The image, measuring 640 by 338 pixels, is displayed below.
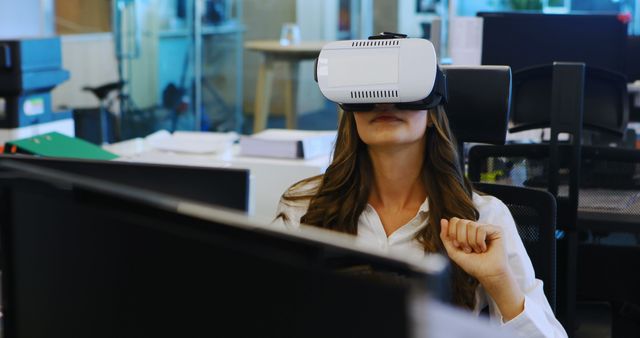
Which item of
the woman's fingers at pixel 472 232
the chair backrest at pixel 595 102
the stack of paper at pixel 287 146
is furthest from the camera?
the stack of paper at pixel 287 146

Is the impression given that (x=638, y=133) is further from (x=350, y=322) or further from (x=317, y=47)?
(x=350, y=322)

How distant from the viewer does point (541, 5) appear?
577 centimetres

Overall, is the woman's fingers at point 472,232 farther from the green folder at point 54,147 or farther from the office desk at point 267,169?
the office desk at point 267,169

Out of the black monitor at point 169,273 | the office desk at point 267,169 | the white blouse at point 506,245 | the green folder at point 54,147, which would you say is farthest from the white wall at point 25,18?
the black monitor at point 169,273

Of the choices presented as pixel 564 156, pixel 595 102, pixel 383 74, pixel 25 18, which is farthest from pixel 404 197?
pixel 25 18

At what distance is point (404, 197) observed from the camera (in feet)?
6.04

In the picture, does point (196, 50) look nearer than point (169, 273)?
No

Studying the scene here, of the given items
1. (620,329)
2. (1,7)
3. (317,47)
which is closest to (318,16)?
(317,47)

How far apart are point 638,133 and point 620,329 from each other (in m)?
2.51

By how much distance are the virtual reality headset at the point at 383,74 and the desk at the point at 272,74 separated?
4.58m

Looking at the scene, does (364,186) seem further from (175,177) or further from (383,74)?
(175,177)

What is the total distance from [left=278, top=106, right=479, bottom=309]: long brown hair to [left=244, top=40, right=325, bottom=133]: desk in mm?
4437

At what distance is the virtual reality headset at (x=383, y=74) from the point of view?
5.39ft

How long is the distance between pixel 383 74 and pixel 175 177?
0.51 metres
